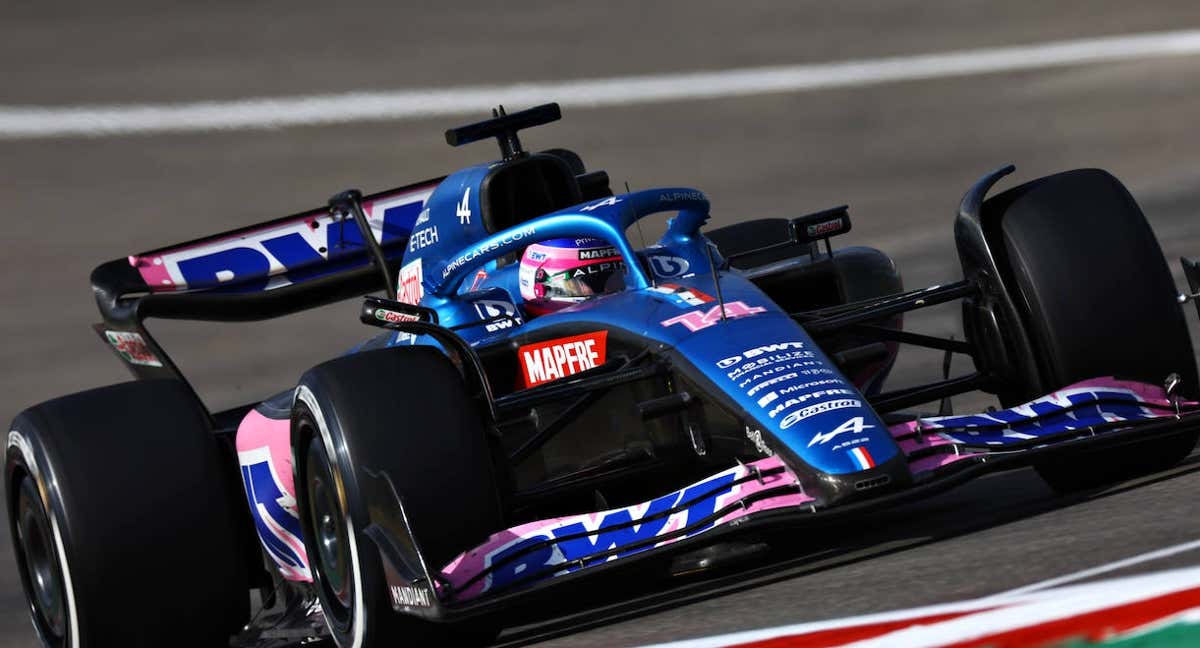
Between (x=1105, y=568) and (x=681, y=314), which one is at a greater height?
(x=681, y=314)

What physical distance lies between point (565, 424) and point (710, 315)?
600 millimetres

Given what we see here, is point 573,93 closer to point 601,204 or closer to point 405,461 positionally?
point 601,204

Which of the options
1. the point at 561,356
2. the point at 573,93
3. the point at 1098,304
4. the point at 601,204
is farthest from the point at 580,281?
the point at 573,93

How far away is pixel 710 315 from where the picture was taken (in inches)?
249

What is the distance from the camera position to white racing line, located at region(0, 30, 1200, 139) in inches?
620

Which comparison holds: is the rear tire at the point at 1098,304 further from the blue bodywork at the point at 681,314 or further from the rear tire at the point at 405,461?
the rear tire at the point at 405,461

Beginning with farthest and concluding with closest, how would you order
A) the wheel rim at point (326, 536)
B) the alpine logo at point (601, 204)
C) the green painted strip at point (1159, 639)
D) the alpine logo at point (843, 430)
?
the alpine logo at point (601, 204)
the wheel rim at point (326, 536)
the alpine logo at point (843, 430)
the green painted strip at point (1159, 639)

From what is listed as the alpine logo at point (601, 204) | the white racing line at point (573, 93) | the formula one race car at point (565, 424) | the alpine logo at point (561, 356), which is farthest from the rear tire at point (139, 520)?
the white racing line at point (573, 93)

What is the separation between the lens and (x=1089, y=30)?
18688mm

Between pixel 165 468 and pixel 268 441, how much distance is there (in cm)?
45

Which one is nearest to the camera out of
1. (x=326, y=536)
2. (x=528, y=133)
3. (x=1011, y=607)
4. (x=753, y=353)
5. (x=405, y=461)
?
(x=1011, y=607)

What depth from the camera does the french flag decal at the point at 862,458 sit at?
5555 millimetres

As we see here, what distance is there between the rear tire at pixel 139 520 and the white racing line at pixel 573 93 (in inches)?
359

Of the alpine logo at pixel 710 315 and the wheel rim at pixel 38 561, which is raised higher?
the alpine logo at pixel 710 315
